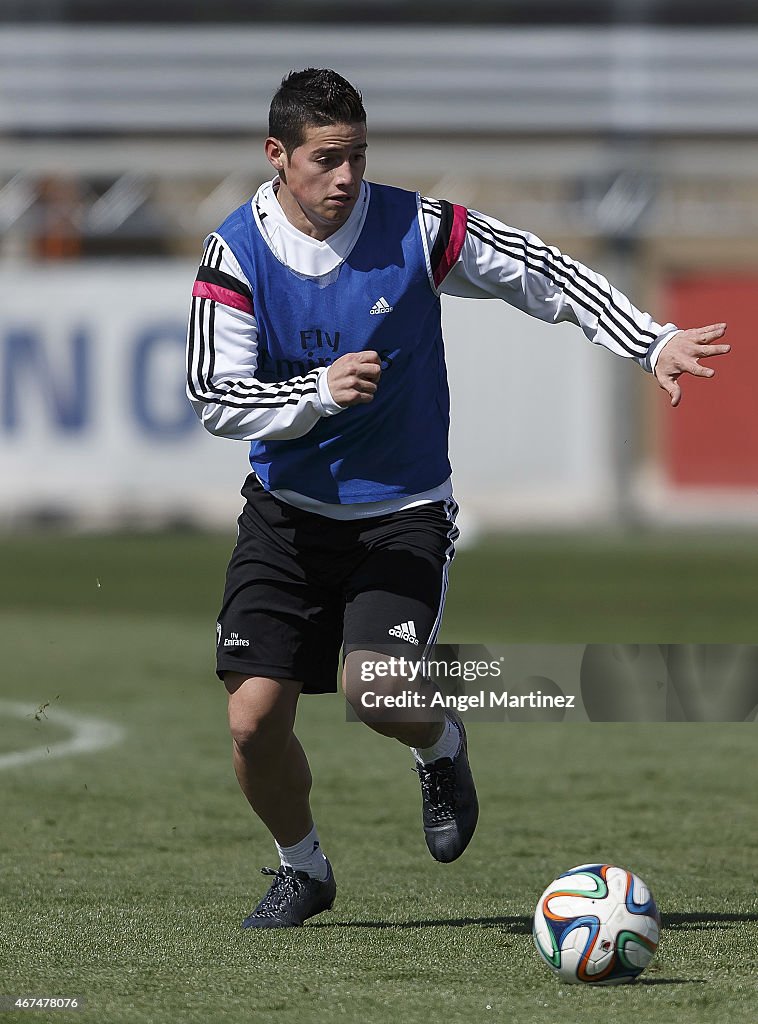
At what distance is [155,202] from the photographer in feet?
87.3

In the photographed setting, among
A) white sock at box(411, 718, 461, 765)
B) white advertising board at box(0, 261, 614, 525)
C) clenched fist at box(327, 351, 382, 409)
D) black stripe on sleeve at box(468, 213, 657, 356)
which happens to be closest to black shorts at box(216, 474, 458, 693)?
white sock at box(411, 718, 461, 765)

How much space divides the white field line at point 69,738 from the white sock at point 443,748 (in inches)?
117

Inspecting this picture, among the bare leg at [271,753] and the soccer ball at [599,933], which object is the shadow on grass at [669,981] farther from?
the bare leg at [271,753]

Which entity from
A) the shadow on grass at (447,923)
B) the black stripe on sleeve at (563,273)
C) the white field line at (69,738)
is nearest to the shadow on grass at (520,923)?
the shadow on grass at (447,923)

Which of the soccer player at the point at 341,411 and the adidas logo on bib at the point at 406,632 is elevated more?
the soccer player at the point at 341,411

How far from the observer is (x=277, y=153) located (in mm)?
4637

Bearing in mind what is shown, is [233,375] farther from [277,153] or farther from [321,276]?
[277,153]

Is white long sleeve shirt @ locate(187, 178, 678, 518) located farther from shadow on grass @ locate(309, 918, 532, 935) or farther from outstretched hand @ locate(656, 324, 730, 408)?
shadow on grass @ locate(309, 918, 532, 935)

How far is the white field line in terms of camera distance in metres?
7.57

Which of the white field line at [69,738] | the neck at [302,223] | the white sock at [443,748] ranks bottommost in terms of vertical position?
the white field line at [69,738]

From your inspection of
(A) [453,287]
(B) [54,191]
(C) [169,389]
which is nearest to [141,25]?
(B) [54,191]

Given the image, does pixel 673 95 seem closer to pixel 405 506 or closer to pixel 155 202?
pixel 155 202

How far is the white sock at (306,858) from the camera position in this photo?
190 inches

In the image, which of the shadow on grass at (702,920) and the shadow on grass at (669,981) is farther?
the shadow on grass at (702,920)
